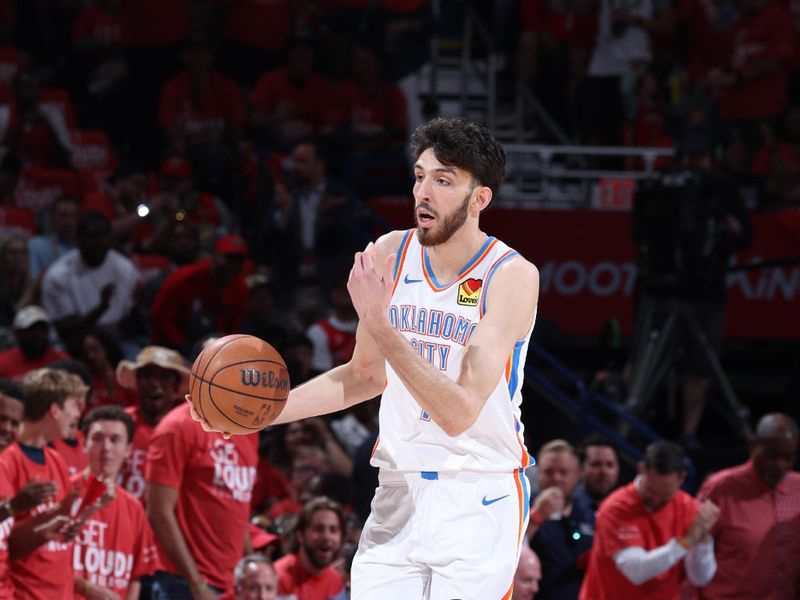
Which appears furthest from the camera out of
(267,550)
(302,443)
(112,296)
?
(112,296)

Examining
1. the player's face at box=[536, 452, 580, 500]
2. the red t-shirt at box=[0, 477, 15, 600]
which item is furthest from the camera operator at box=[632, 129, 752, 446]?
the red t-shirt at box=[0, 477, 15, 600]

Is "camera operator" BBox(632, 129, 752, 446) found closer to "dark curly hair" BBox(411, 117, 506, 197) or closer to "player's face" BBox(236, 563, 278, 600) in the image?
"player's face" BBox(236, 563, 278, 600)

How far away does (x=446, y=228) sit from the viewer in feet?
14.3

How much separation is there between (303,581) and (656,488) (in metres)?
2.25

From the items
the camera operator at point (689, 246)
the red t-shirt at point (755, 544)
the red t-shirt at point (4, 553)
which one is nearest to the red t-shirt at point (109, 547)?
the red t-shirt at point (4, 553)

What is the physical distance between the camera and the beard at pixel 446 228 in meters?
4.34

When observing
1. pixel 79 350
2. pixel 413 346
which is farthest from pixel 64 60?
pixel 413 346

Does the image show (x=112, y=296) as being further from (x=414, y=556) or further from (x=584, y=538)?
(x=414, y=556)

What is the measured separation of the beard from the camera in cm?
434

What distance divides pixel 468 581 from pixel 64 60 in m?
10.3

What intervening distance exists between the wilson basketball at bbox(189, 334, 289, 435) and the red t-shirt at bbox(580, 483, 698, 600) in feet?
13.5

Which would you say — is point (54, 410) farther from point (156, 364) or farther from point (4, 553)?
point (156, 364)

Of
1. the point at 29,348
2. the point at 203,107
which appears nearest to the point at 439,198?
the point at 29,348

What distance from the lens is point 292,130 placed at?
1264 cm
